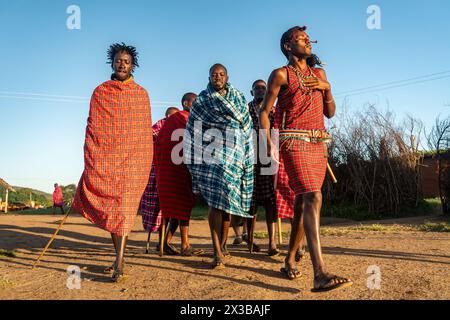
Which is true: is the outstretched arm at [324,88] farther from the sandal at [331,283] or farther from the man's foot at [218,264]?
the man's foot at [218,264]

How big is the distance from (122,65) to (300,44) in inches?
73.9

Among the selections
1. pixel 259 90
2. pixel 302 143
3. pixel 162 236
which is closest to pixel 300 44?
pixel 302 143

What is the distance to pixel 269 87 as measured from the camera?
351 centimetres

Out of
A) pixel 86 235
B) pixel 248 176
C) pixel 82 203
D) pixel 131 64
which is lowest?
pixel 86 235

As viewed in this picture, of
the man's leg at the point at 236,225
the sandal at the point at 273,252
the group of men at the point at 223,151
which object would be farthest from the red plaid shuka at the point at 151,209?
the sandal at the point at 273,252

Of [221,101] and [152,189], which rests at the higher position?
[221,101]

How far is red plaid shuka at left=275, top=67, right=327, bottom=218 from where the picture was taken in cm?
342

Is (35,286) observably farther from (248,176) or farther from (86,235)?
(86,235)

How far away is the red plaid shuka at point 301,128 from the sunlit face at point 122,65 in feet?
5.62

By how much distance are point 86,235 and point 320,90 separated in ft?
21.0

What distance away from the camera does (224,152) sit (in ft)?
14.5

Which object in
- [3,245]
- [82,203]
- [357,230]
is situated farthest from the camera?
[357,230]

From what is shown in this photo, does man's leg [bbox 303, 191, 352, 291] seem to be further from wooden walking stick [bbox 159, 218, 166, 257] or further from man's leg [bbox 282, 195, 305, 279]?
wooden walking stick [bbox 159, 218, 166, 257]
